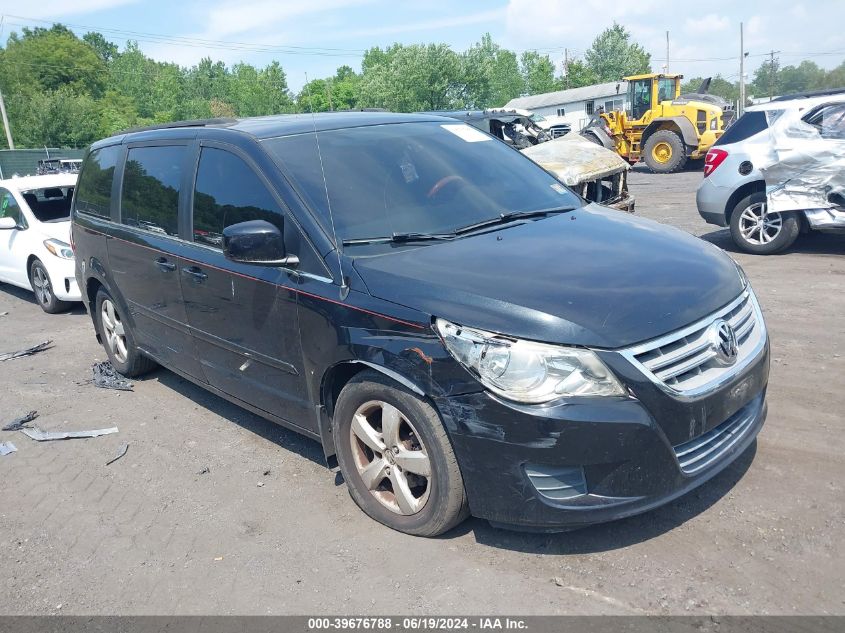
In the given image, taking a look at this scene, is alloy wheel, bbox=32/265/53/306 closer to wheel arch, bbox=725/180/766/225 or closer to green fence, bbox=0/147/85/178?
wheel arch, bbox=725/180/766/225

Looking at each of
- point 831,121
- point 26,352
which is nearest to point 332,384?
→ point 26,352

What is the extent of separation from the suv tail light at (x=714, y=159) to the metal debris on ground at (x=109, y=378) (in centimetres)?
705

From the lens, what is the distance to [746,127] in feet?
29.0

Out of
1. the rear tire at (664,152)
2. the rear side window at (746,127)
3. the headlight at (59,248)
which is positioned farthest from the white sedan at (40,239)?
the rear tire at (664,152)

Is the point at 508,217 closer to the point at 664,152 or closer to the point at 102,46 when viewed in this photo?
A: the point at 664,152

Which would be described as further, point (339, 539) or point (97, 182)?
point (97, 182)

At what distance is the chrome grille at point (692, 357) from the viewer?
2.84 m

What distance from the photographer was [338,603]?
9.80 ft

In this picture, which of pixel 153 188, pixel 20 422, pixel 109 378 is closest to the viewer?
pixel 153 188

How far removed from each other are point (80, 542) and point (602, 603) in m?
2.57

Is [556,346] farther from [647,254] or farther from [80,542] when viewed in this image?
[80,542]

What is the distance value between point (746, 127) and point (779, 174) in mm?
892

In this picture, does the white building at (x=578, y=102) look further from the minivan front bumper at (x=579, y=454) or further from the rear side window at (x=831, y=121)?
the minivan front bumper at (x=579, y=454)

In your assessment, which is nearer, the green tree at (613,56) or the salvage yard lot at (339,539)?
the salvage yard lot at (339,539)
